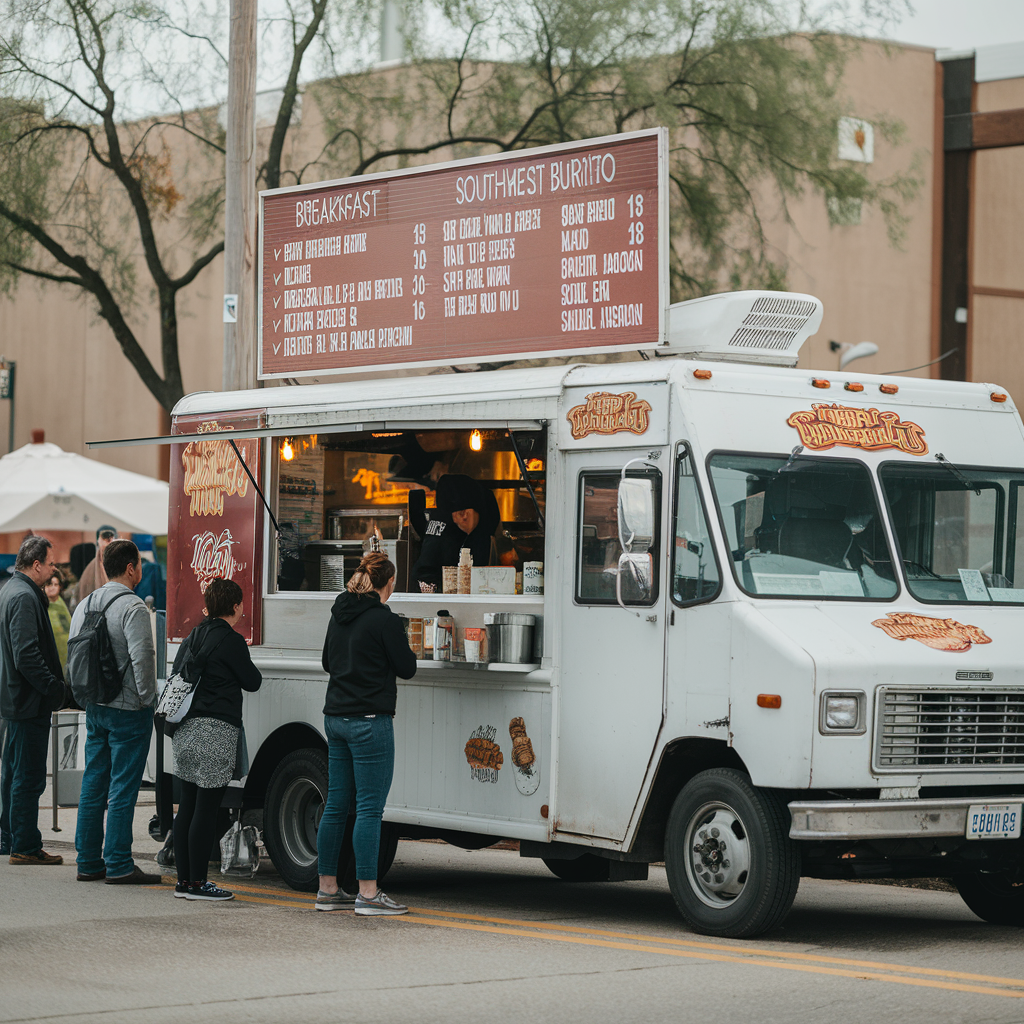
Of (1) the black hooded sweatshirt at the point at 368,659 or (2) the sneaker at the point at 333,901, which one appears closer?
(1) the black hooded sweatshirt at the point at 368,659

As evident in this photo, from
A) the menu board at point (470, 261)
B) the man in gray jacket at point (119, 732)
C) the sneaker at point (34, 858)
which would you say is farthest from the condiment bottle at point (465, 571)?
the sneaker at point (34, 858)

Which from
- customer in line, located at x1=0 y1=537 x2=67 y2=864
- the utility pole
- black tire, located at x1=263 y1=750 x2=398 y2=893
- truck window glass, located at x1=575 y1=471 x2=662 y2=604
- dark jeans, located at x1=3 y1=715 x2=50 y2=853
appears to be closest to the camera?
truck window glass, located at x1=575 y1=471 x2=662 y2=604

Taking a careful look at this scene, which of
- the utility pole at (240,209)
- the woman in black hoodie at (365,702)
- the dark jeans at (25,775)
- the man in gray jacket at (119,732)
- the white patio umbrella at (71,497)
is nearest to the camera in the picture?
the woman in black hoodie at (365,702)

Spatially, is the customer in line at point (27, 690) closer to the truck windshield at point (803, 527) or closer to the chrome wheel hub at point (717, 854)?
the chrome wheel hub at point (717, 854)

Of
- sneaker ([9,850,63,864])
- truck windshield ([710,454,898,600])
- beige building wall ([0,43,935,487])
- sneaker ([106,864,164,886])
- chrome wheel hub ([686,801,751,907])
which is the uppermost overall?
beige building wall ([0,43,935,487])

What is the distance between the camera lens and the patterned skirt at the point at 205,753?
9.63 metres

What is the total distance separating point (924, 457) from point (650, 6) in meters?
14.3

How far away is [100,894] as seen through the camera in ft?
32.9

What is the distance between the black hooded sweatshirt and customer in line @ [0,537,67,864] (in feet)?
9.39

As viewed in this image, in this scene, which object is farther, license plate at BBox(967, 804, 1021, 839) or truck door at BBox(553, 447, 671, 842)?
truck door at BBox(553, 447, 671, 842)

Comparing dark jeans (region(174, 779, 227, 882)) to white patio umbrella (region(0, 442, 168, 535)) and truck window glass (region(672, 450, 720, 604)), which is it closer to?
truck window glass (region(672, 450, 720, 604))

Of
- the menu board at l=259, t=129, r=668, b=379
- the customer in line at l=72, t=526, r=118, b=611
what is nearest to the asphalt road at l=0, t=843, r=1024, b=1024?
the menu board at l=259, t=129, r=668, b=379

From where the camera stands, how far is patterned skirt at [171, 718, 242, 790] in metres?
9.63

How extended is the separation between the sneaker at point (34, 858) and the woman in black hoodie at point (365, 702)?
2914mm
